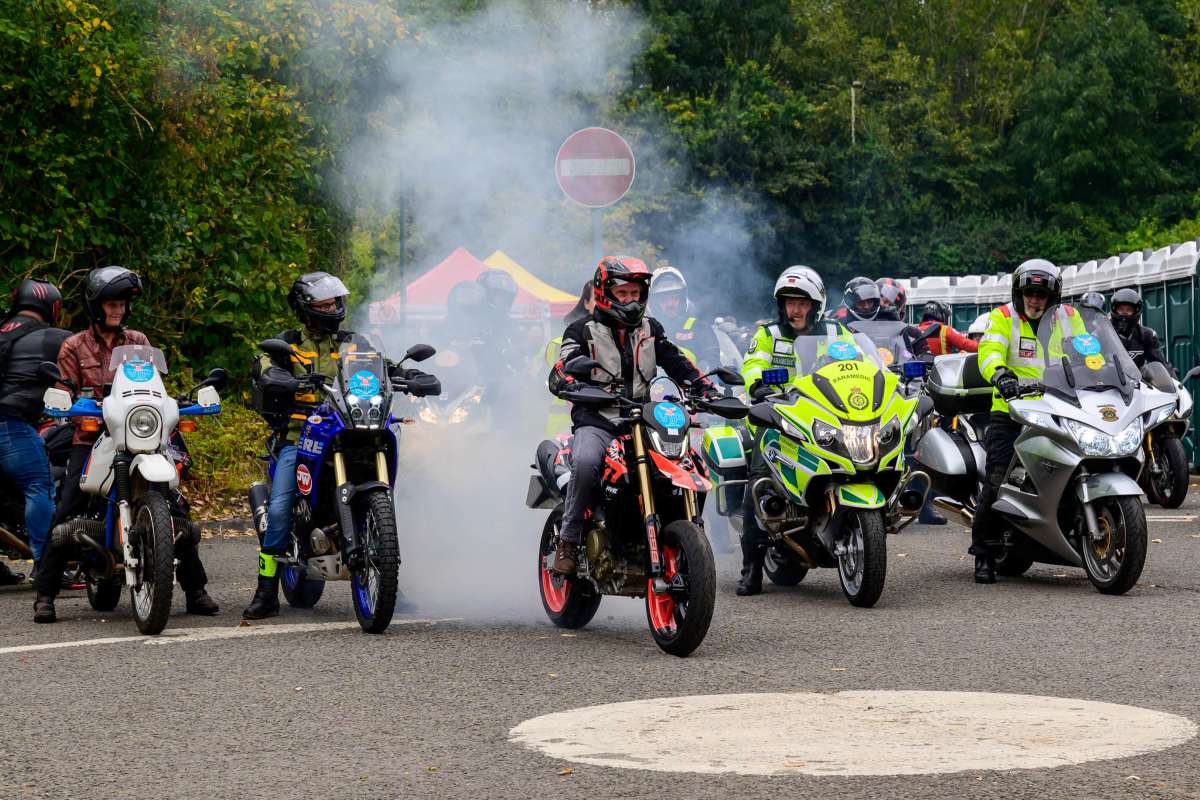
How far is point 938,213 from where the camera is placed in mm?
60125

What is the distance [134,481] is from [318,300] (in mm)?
1309

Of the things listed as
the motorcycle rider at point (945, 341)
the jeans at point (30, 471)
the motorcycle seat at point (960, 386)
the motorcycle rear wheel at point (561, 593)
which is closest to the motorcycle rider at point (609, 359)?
the motorcycle rear wheel at point (561, 593)

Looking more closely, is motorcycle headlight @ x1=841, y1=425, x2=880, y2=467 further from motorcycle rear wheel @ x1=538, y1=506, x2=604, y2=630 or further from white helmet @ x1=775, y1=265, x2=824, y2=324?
motorcycle rear wheel @ x1=538, y1=506, x2=604, y2=630

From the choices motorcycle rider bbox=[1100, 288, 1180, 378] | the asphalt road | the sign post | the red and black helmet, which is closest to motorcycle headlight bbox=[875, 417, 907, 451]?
the asphalt road

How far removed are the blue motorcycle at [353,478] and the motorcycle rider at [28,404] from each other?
6.15 ft

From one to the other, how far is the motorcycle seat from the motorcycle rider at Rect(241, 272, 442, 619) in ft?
11.7

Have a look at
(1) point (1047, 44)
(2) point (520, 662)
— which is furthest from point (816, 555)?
(1) point (1047, 44)

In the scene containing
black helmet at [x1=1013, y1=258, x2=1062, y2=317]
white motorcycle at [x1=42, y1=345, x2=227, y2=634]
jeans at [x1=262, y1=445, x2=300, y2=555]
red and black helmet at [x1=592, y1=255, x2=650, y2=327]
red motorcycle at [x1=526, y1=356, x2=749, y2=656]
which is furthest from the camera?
black helmet at [x1=1013, y1=258, x2=1062, y2=317]

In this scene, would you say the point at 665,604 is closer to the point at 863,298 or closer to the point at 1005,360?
the point at 1005,360

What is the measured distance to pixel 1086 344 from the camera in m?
10.7

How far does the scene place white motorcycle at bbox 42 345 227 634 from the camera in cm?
913

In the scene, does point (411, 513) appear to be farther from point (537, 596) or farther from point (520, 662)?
point (520, 662)

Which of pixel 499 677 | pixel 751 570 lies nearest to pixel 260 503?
pixel 499 677

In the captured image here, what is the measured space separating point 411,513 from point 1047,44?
5546 centimetres
